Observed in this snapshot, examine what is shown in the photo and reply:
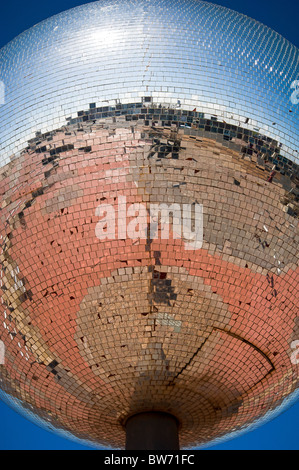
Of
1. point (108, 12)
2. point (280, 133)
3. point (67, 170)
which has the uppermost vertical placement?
point (108, 12)

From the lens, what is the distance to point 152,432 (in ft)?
43.0

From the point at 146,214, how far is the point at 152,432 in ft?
13.3

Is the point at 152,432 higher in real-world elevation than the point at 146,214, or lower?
lower

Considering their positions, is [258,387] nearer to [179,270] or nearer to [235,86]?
[179,270]

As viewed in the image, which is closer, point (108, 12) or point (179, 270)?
point (179, 270)

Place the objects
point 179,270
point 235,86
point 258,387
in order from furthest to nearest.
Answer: point 258,387 → point 235,86 → point 179,270

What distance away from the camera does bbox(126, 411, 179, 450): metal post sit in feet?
42.2

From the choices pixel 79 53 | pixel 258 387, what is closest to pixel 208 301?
pixel 258 387

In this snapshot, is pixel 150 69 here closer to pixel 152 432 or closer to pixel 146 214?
pixel 146 214

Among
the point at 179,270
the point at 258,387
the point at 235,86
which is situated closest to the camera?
the point at 179,270

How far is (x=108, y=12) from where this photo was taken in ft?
43.8

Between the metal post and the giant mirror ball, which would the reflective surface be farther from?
the metal post

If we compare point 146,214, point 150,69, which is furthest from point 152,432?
point 150,69

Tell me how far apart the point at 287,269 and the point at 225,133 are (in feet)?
7.62
